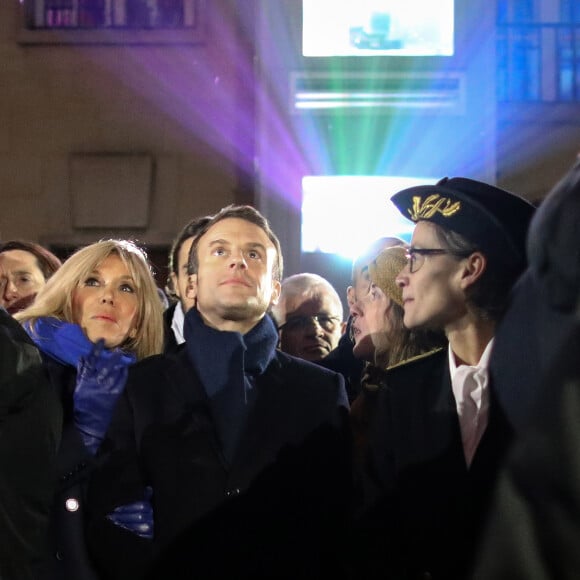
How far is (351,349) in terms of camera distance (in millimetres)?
3498

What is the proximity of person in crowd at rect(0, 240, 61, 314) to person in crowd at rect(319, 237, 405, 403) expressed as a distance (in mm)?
1300

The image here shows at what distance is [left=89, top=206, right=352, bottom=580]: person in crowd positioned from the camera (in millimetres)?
2490

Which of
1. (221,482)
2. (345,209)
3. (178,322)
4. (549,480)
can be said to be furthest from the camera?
(345,209)

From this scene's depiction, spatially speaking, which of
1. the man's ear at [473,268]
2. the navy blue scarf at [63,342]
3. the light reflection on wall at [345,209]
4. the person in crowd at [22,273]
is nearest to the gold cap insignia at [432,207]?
the man's ear at [473,268]

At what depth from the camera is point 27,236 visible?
8.45 m

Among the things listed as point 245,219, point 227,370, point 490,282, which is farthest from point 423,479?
point 245,219

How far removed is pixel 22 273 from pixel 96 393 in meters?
1.23

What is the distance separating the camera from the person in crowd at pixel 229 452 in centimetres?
249

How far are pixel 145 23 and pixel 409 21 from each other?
2.42 meters

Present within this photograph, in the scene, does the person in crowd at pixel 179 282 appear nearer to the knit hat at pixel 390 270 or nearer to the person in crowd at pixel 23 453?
the knit hat at pixel 390 270

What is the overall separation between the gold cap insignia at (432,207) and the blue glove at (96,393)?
1.02 metres

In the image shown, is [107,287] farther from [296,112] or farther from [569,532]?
[296,112]

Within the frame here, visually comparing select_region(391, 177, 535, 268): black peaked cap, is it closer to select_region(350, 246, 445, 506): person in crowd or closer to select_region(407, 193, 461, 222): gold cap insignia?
select_region(407, 193, 461, 222): gold cap insignia

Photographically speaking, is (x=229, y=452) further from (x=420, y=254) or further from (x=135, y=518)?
(x=420, y=254)
